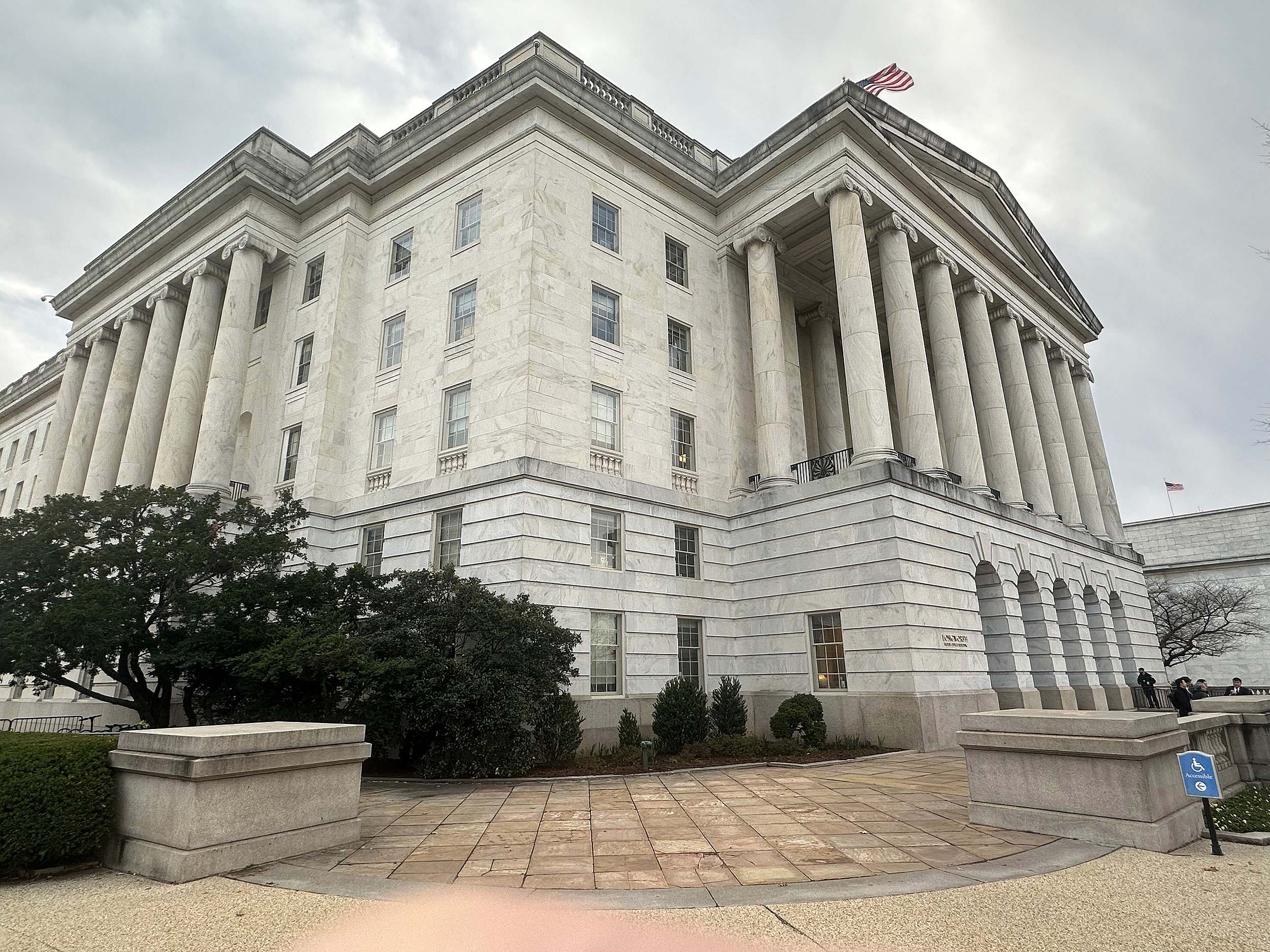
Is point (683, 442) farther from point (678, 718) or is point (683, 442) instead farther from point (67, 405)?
point (67, 405)

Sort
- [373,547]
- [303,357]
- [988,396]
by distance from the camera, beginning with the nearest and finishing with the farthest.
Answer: [373,547]
[303,357]
[988,396]

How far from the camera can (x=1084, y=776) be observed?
9109 millimetres

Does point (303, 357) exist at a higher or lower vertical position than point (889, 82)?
lower

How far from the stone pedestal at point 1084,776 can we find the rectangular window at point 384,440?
21.6m

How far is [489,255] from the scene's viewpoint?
24.8 m

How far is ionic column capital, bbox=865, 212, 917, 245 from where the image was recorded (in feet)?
93.0

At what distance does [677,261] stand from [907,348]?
989 cm

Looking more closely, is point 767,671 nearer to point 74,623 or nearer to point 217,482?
point 74,623

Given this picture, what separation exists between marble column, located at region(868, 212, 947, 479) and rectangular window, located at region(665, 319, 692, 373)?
25.5 ft

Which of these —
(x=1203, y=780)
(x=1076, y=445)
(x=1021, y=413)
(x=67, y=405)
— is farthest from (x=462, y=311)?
(x=1076, y=445)

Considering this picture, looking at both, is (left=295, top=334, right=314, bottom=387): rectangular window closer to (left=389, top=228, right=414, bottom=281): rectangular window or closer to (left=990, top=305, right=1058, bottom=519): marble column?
(left=389, top=228, right=414, bottom=281): rectangular window

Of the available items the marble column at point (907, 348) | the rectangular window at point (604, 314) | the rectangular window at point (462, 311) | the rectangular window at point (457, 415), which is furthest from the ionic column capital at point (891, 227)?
the rectangular window at point (457, 415)

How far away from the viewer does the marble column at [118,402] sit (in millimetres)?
34312

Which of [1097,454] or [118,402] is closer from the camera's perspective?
[118,402]
